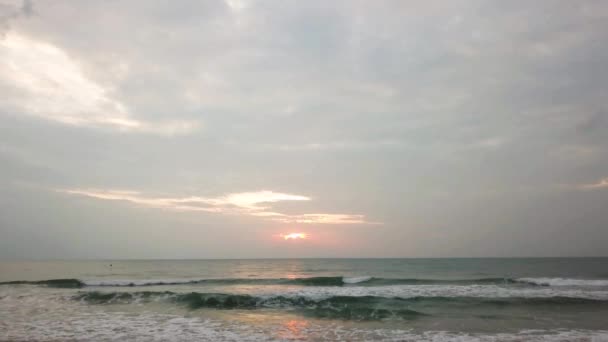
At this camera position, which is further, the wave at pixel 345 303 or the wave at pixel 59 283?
the wave at pixel 59 283

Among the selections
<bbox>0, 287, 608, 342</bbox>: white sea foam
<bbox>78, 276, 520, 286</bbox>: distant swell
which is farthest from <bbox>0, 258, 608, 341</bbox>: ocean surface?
<bbox>78, 276, 520, 286</bbox>: distant swell

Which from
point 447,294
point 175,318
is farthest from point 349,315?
point 447,294

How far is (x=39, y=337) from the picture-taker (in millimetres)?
11953

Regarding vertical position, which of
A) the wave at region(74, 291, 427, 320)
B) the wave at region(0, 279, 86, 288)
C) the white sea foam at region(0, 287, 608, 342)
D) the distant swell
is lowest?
the distant swell

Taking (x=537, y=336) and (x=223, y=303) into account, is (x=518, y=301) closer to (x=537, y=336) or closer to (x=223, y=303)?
(x=537, y=336)

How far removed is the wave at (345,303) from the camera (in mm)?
17625

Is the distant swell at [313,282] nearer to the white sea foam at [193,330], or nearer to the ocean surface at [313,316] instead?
the ocean surface at [313,316]

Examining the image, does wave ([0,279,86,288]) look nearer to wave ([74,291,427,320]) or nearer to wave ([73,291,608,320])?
wave ([74,291,427,320])

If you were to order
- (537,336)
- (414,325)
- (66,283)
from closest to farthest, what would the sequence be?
(537,336) → (414,325) → (66,283)

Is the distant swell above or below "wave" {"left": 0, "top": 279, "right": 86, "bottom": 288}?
below

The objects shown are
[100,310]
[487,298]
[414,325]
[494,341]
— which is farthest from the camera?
[487,298]

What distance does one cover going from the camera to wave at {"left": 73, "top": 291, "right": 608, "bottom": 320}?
17.6 metres

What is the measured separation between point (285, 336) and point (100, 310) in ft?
34.3

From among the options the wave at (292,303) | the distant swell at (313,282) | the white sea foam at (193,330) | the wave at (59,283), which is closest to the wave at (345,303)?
the wave at (292,303)
